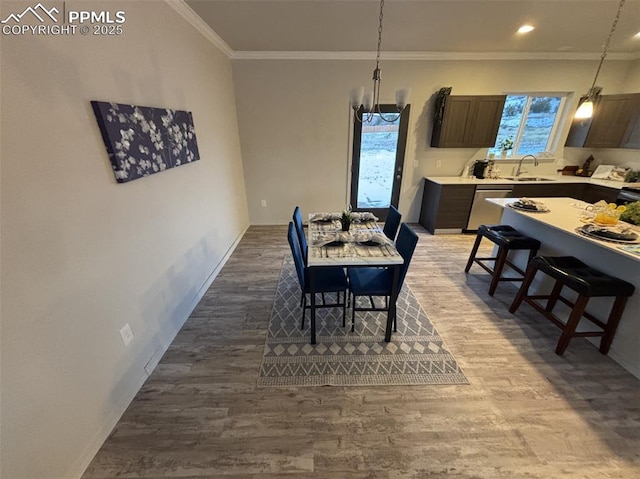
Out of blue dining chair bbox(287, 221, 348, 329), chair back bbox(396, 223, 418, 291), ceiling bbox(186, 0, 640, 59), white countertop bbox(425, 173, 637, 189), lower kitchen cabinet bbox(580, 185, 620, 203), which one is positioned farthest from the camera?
white countertop bbox(425, 173, 637, 189)

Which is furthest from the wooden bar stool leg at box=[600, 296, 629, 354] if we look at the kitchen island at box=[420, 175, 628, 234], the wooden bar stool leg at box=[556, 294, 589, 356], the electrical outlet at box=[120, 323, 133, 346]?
the electrical outlet at box=[120, 323, 133, 346]

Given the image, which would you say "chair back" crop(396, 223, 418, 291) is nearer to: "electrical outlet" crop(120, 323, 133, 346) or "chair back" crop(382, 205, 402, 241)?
"chair back" crop(382, 205, 402, 241)

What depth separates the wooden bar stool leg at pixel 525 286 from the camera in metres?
2.21

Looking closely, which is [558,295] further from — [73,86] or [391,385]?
[73,86]

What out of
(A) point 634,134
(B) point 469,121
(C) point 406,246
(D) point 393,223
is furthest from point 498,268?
(A) point 634,134

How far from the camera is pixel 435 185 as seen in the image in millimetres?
4129

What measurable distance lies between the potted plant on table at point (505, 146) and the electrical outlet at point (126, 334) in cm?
561

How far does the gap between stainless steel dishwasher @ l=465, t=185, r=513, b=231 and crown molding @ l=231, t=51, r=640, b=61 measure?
77.6 inches

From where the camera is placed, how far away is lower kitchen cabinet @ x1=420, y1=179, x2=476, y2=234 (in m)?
3.98

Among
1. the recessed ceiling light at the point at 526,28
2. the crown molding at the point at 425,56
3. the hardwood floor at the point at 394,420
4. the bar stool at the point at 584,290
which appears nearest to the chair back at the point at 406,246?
the hardwood floor at the point at 394,420

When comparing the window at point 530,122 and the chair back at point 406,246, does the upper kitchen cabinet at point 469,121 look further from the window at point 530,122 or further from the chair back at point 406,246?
the chair back at point 406,246

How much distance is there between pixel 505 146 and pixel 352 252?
13.6 ft

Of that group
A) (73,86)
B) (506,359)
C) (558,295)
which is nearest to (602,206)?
(558,295)

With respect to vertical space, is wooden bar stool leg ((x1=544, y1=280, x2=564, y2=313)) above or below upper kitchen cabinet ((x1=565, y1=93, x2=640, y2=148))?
below
